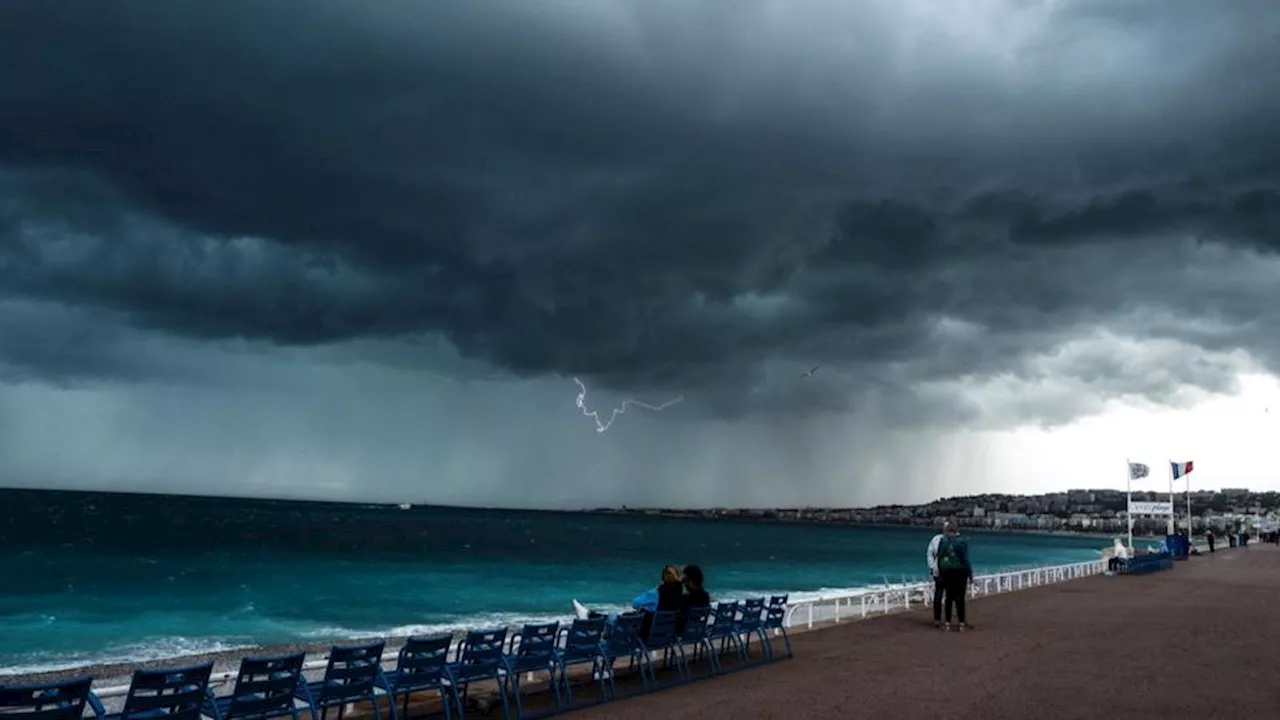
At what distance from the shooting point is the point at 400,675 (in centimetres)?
897

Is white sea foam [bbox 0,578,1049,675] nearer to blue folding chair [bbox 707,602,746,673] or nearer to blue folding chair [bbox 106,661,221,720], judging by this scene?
blue folding chair [bbox 707,602,746,673]

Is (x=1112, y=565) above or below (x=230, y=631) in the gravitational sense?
above

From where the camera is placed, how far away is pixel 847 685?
36.9 ft

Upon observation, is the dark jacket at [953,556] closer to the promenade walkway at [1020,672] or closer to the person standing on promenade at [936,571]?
the person standing on promenade at [936,571]

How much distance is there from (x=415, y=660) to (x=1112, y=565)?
33.3m

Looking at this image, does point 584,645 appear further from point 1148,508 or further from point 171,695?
point 1148,508

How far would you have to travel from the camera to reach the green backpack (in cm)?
1655

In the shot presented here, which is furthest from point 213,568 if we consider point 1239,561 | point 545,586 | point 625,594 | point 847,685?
point 847,685

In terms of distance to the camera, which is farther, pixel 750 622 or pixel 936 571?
pixel 936 571

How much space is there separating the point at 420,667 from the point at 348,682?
761 millimetres

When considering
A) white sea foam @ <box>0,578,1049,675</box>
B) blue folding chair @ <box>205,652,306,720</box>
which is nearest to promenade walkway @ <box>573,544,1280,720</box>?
blue folding chair @ <box>205,652,306,720</box>

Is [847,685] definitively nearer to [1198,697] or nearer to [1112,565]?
[1198,697]

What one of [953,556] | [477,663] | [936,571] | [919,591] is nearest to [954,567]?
[953,556]

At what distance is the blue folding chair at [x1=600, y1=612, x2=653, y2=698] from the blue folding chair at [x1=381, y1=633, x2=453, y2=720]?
2.12 meters
